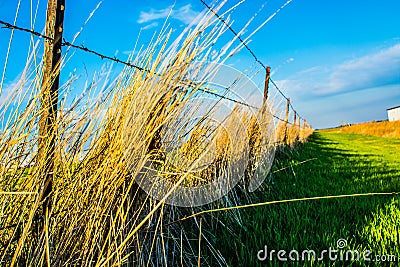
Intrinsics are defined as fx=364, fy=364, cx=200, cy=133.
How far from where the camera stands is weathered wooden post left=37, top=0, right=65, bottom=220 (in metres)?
1.25

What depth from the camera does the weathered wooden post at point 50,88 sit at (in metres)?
1.25

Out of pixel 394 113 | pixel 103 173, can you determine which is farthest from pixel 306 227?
pixel 394 113

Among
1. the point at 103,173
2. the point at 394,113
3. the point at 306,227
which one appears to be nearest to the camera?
the point at 103,173

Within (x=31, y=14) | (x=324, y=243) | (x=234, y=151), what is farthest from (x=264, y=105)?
(x=31, y=14)

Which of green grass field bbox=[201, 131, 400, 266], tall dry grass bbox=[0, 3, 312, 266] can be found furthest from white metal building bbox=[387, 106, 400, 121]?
tall dry grass bbox=[0, 3, 312, 266]

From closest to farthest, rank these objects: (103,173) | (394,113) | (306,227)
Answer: (103,173) < (306,227) < (394,113)

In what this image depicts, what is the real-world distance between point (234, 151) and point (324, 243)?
971 millimetres

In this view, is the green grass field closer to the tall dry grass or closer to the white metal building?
the tall dry grass

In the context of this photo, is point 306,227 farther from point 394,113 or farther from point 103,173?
point 394,113

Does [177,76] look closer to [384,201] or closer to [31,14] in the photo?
[31,14]

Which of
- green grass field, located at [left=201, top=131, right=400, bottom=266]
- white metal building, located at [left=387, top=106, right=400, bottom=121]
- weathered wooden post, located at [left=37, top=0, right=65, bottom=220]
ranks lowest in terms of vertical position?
green grass field, located at [left=201, top=131, right=400, bottom=266]

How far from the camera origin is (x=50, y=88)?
1.29 m

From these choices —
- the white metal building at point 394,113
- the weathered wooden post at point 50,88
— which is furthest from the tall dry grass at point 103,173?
the white metal building at point 394,113

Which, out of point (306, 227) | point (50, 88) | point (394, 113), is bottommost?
point (306, 227)
